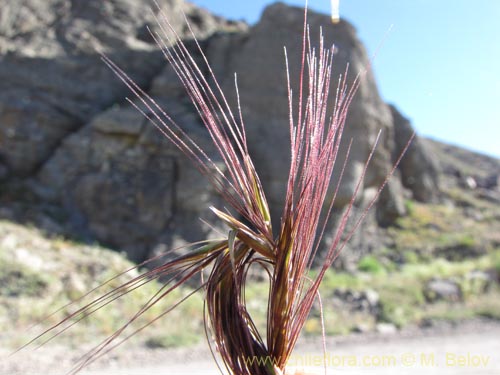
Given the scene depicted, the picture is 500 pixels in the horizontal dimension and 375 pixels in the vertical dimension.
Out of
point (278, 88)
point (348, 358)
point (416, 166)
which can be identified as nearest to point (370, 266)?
point (278, 88)

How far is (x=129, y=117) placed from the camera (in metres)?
10.7

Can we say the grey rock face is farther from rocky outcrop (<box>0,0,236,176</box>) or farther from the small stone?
the small stone

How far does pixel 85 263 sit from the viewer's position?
26.2ft

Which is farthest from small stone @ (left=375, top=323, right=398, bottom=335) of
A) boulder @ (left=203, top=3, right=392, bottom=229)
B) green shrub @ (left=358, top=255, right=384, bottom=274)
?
green shrub @ (left=358, top=255, right=384, bottom=274)

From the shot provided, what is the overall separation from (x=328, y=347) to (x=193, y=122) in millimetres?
6786

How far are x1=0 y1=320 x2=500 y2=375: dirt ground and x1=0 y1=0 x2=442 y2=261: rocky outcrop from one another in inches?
173

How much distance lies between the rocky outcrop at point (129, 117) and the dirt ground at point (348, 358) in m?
4.39

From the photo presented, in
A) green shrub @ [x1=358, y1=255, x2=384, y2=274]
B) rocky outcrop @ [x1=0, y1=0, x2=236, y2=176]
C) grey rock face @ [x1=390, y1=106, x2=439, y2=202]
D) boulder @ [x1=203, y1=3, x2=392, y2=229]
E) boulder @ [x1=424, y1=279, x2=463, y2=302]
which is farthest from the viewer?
grey rock face @ [x1=390, y1=106, x2=439, y2=202]

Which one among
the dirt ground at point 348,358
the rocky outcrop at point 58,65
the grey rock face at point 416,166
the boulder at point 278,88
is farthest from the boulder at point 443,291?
the rocky outcrop at point 58,65

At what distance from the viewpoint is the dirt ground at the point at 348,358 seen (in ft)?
15.3

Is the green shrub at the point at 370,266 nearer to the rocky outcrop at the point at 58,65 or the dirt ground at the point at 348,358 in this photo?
the dirt ground at the point at 348,358

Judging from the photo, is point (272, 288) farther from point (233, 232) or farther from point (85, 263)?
point (85, 263)

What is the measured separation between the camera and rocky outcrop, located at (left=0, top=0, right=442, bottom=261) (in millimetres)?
10070

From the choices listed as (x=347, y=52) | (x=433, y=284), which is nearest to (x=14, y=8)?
(x=347, y=52)
